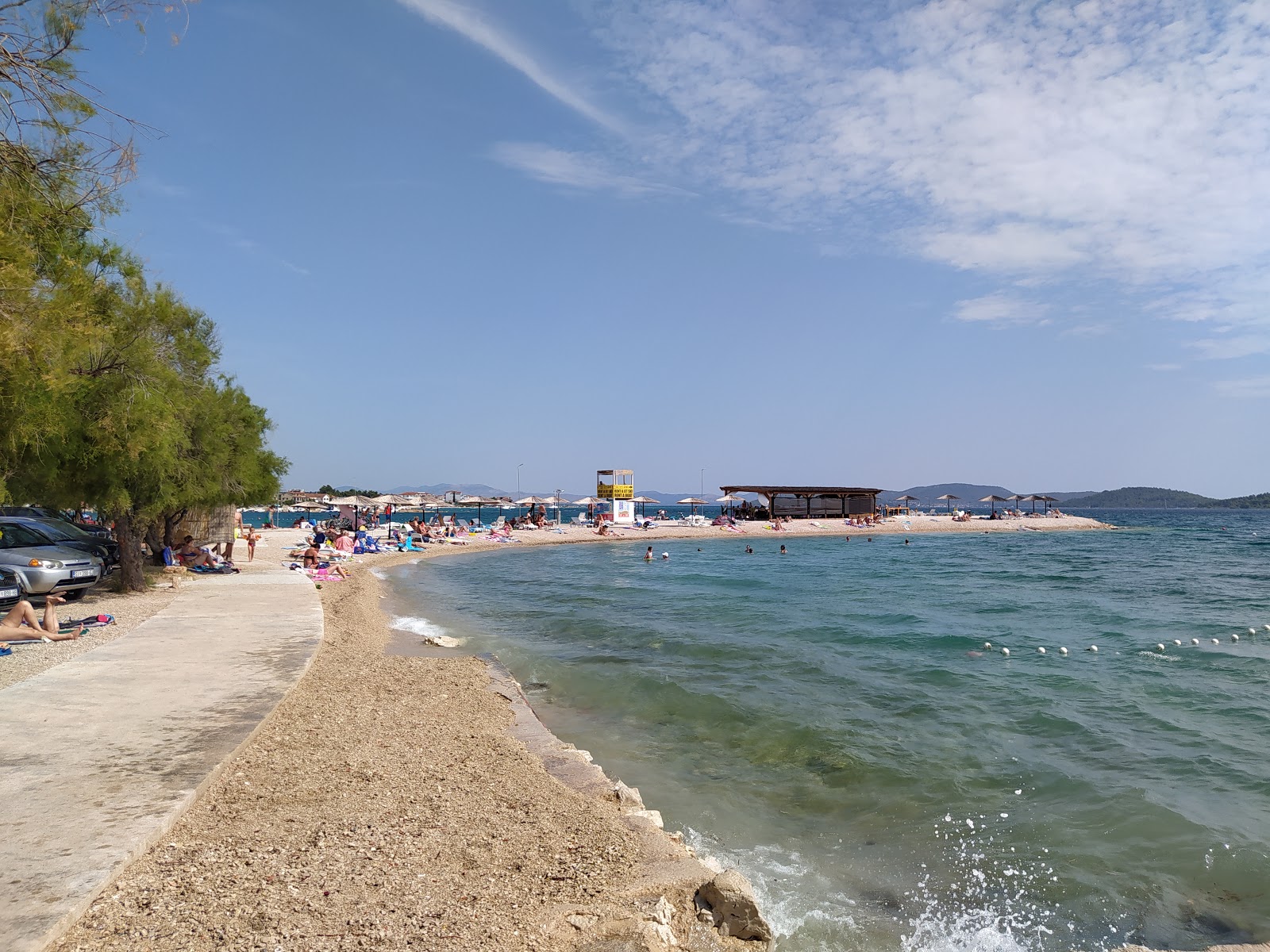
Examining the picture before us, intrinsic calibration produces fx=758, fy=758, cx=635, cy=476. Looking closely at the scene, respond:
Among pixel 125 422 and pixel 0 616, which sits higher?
pixel 125 422

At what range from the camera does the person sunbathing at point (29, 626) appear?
9.84m

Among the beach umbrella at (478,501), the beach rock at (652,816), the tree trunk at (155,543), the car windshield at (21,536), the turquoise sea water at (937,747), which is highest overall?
the beach umbrella at (478,501)

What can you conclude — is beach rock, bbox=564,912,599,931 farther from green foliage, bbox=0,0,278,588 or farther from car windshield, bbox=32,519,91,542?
car windshield, bbox=32,519,91,542

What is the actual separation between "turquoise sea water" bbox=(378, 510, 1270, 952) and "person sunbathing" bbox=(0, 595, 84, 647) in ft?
20.6

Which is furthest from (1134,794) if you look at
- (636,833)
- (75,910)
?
(75,910)

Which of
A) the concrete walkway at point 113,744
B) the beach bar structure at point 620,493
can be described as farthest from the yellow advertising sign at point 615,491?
the concrete walkway at point 113,744

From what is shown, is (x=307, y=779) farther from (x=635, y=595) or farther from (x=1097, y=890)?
(x=635, y=595)

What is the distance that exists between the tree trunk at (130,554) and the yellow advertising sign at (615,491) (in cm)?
4916

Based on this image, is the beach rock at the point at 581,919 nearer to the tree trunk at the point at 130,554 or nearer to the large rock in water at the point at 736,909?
the large rock in water at the point at 736,909

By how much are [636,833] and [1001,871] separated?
279cm

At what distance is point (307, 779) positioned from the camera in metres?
5.78

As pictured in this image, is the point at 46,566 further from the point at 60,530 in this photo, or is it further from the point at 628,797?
the point at 628,797

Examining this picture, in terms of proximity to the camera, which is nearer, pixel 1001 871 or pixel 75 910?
pixel 75 910

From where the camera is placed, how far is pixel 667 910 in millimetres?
4176
